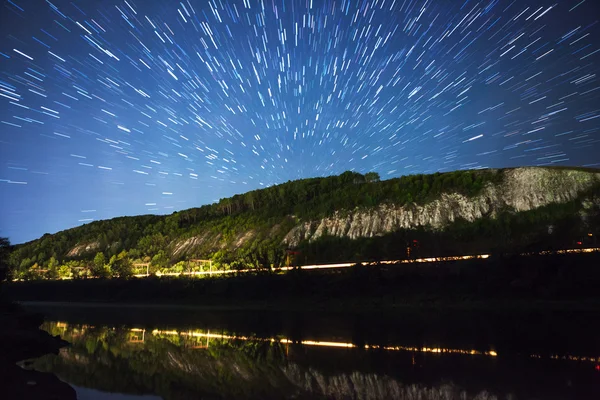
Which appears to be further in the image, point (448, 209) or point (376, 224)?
point (376, 224)

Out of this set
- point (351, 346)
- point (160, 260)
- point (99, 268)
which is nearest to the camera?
point (351, 346)

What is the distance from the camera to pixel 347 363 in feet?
60.6

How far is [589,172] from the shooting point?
82750mm

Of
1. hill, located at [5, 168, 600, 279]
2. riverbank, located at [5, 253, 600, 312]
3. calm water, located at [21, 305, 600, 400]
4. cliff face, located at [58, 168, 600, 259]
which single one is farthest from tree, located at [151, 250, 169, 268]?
calm water, located at [21, 305, 600, 400]

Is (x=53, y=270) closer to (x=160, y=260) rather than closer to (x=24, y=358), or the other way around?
(x=160, y=260)

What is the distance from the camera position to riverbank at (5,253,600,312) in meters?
45.0

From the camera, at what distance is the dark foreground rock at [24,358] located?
13.1 m

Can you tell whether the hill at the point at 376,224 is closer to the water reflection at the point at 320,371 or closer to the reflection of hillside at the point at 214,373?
the water reflection at the point at 320,371

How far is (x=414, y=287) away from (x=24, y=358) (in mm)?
43265

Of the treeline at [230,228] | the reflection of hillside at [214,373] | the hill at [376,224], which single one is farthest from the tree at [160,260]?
the reflection of hillside at [214,373]

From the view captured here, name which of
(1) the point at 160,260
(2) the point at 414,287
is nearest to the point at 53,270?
(1) the point at 160,260

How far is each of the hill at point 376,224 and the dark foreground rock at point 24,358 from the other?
47.6m

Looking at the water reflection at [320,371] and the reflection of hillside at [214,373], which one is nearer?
the water reflection at [320,371]

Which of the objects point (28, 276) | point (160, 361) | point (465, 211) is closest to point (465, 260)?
point (465, 211)
